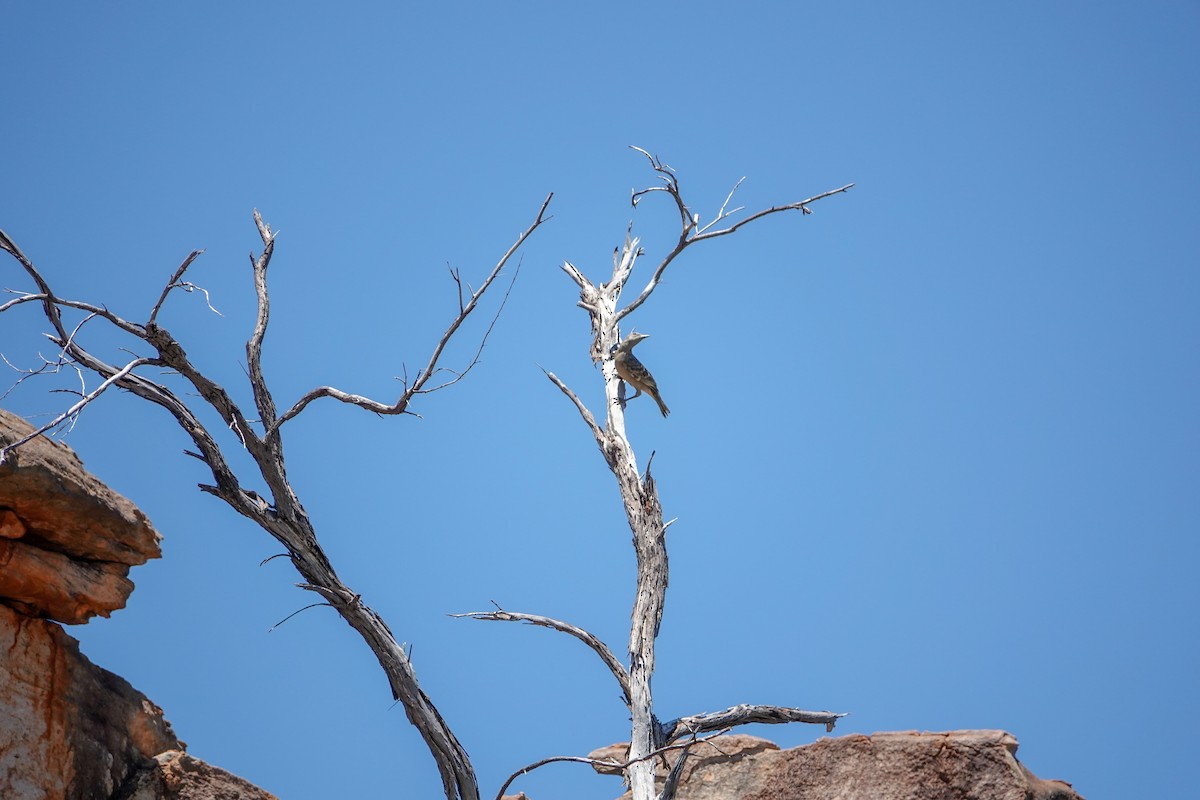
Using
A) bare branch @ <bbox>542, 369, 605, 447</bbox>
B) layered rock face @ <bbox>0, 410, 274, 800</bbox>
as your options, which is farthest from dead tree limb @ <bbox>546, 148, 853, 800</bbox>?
layered rock face @ <bbox>0, 410, 274, 800</bbox>

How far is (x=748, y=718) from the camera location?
7.55 m

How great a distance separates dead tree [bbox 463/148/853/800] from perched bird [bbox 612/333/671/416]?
0.20ft

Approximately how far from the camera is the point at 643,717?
7.35 metres

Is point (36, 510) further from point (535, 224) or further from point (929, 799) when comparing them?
point (929, 799)

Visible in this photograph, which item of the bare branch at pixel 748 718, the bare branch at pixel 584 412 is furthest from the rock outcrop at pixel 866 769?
the bare branch at pixel 584 412

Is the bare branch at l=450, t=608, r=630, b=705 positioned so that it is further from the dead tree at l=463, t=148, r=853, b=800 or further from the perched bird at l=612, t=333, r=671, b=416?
the perched bird at l=612, t=333, r=671, b=416

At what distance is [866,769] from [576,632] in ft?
6.72

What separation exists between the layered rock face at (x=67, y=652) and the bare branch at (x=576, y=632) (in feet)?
6.44

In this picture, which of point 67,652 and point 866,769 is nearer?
point 67,652

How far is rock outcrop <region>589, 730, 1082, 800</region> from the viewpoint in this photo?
6734mm

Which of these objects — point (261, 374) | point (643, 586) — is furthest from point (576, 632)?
point (261, 374)

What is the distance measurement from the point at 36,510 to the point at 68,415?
3.98 ft

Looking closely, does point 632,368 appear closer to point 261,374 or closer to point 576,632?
point 576,632

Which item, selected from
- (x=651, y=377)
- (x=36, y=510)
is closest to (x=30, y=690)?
(x=36, y=510)
